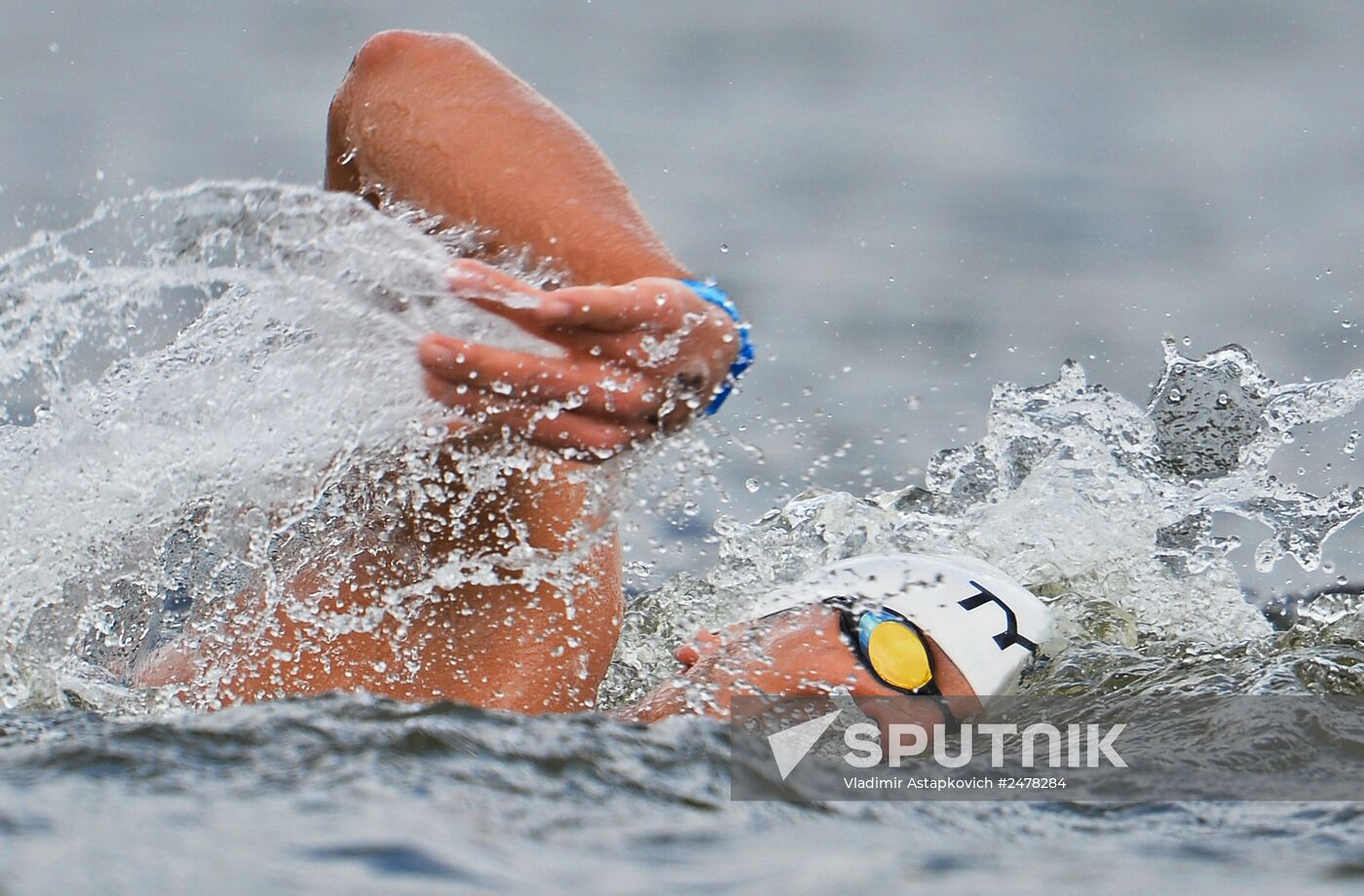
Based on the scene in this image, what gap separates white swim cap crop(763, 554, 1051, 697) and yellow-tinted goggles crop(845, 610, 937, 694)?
30 mm

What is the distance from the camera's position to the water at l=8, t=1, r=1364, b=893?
1.82 m

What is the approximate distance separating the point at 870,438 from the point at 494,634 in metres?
2.42

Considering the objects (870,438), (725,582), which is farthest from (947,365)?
(725,582)

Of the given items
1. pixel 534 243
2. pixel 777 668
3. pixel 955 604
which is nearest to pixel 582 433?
pixel 534 243

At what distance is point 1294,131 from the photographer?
6.18 m

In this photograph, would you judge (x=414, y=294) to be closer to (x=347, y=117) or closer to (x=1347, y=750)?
(x=347, y=117)

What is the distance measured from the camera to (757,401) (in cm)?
501

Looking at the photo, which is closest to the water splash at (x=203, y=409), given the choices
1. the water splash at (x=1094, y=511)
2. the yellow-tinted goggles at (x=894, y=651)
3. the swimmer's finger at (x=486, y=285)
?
the swimmer's finger at (x=486, y=285)

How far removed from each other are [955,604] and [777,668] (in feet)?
1.37

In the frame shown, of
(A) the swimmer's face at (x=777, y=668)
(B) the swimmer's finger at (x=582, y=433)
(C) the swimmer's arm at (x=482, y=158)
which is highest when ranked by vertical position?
(C) the swimmer's arm at (x=482, y=158)

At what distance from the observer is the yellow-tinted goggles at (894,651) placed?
9.55 feet

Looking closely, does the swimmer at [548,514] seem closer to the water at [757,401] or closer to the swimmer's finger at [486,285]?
the swimmer's finger at [486,285]

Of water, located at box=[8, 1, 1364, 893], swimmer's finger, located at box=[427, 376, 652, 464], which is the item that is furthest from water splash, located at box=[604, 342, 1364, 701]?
swimmer's finger, located at box=[427, 376, 652, 464]

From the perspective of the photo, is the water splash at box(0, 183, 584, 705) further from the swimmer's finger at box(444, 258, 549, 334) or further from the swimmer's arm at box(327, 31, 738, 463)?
the swimmer's finger at box(444, 258, 549, 334)
